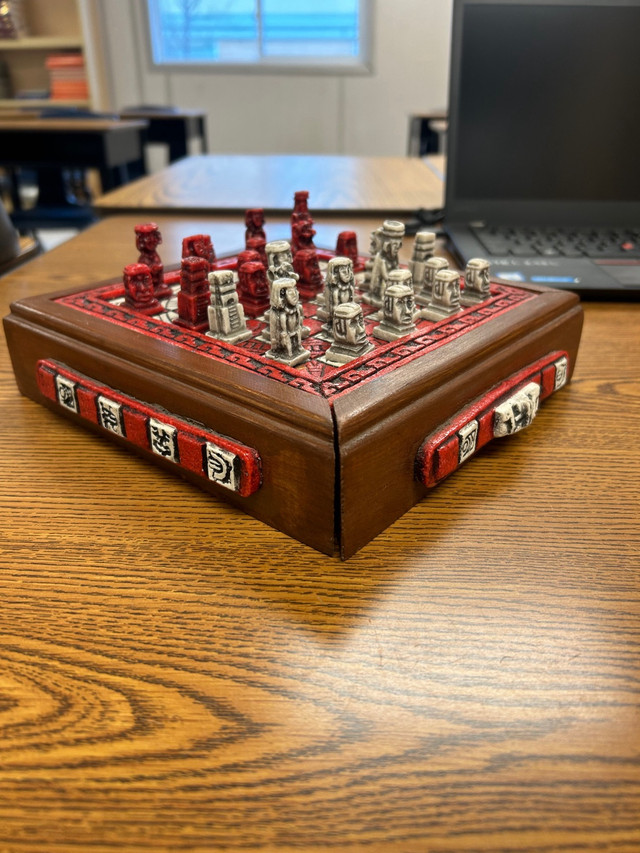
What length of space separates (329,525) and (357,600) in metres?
A: 0.06

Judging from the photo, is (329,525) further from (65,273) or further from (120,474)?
(65,273)

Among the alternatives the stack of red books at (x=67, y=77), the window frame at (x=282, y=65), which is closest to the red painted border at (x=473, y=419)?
the window frame at (x=282, y=65)

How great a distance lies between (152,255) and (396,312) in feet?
0.98

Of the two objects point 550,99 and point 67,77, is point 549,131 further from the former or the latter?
point 67,77

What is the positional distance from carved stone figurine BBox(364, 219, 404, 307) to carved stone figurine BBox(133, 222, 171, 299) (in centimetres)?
22

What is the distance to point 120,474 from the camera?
60cm

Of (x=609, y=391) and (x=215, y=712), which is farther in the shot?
(x=609, y=391)

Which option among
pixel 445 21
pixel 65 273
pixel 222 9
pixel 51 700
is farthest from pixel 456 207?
pixel 222 9

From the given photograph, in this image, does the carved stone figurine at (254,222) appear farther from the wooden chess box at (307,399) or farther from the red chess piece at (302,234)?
the wooden chess box at (307,399)

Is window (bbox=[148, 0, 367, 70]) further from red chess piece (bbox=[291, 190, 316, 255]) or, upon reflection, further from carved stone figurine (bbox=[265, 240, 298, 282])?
carved stone figurine (bbox=[265, 240, 298, 282])

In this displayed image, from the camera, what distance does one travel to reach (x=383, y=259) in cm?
70

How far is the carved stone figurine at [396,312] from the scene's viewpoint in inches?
22.9

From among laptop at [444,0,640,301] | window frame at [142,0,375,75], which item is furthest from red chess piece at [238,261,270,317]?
window frame at [142,0,375,75]

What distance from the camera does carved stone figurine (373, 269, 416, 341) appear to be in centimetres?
58
